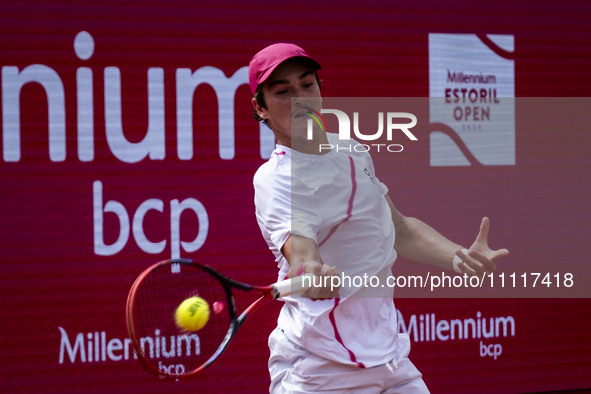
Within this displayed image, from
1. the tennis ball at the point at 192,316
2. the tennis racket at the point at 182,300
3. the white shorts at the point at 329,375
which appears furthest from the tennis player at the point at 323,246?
the tennis ball at the point at 192,316

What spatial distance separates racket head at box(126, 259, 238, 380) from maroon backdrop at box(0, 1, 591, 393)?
1.25 ft

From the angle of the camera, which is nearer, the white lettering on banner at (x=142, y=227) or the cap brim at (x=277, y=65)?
the cap brim at (x=277, y=65)

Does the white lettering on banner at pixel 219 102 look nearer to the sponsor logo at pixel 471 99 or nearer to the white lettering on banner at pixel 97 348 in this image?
the white lettering on banner at pixel 97 348

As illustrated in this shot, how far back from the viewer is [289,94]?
213 cm

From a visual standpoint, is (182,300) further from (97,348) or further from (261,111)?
(97,348)

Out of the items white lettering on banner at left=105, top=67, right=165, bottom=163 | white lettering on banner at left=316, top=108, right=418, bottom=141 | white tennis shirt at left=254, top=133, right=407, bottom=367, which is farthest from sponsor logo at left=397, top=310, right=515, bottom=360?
white tennis shirt at left=254, top=133, right=407, bottom=367

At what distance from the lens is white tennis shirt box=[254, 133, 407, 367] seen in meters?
1.97

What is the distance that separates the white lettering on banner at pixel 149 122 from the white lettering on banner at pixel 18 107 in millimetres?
269

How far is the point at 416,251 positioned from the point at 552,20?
113 inches

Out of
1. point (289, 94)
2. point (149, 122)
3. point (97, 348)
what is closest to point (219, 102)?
point (149, 122)

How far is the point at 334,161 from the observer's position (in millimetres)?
2117

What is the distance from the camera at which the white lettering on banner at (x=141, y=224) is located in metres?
3.79

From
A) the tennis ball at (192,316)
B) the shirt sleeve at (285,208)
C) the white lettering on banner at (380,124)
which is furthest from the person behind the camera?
the white lettering on banner at (380,124)

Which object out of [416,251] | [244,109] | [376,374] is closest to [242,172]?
[244,109]
